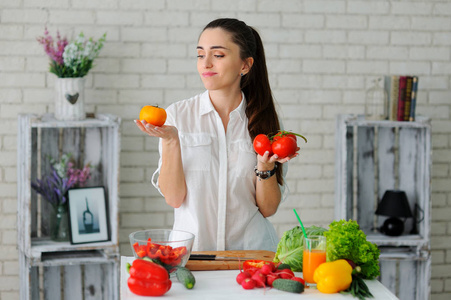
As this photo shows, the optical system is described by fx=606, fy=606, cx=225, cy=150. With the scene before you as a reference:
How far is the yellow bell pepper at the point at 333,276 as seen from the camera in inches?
68.6

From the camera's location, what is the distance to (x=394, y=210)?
12.0ft

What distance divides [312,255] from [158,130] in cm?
71

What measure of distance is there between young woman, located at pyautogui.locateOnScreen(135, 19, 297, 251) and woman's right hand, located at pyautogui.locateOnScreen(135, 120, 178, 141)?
5.1 inches

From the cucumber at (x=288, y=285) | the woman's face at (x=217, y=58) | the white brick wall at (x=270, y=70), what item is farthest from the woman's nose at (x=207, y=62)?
the white brick wall at (x=270, y=70)

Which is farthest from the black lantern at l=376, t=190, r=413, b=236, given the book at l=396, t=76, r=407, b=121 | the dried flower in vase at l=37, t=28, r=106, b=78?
the dried flower in vase at l=37, t=28, r=106, b=78

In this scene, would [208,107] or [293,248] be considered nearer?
[293,248]

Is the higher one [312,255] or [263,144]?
[263,144]

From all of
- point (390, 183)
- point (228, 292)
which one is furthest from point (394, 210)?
point (228, 292)

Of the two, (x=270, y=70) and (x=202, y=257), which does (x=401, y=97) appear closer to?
(x=270, y=70)

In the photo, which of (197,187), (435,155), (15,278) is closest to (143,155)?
(15,278)

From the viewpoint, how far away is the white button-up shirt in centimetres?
245

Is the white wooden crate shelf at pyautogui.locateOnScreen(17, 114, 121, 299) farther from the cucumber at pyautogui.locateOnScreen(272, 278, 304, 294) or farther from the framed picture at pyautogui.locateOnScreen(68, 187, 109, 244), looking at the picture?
the cucumber at pyautogui.locateOnScreen(272, 278, 304, 294)

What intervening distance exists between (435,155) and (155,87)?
74.1 inches

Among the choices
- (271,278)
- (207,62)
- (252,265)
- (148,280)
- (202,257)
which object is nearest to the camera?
(148,280)
